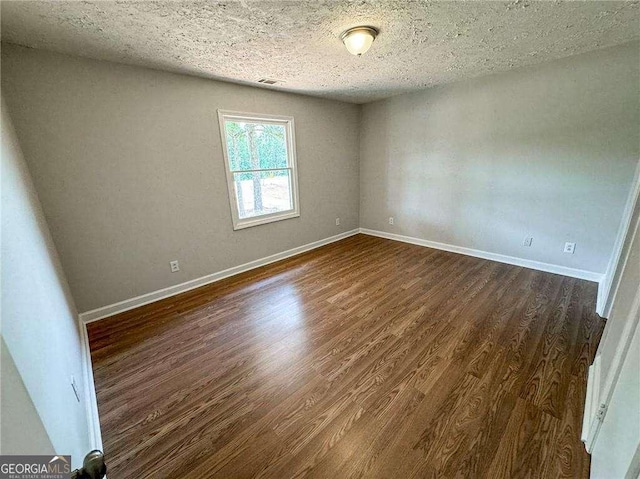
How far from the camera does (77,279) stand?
234cm

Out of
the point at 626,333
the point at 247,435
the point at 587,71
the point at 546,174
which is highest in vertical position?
the point at 587,71

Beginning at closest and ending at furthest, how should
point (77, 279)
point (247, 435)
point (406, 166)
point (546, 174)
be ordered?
1. point (247, 435)
2. point (77, 279)
3. point (546, 174)
4. point (406, 166)

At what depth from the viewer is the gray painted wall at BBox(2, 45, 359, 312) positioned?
2.04m

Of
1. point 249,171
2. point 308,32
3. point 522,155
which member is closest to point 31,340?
point 308,32

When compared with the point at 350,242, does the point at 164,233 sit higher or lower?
higher

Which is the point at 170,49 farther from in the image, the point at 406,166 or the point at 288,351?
the point at 406,166

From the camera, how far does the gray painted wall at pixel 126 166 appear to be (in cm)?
204

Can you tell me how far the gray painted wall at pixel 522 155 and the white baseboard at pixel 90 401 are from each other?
4.18 meters

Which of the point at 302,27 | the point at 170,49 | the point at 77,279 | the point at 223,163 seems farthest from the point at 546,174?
the point at 77,279

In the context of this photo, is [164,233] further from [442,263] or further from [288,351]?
[442,263]

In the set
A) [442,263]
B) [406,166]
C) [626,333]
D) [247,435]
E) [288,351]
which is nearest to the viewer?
[626,333]

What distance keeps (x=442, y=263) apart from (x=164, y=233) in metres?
3.41

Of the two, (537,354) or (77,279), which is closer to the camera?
(537,354)

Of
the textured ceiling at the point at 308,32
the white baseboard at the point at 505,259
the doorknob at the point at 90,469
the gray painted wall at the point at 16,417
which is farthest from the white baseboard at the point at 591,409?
the textured ceiling at the point at 308,32
